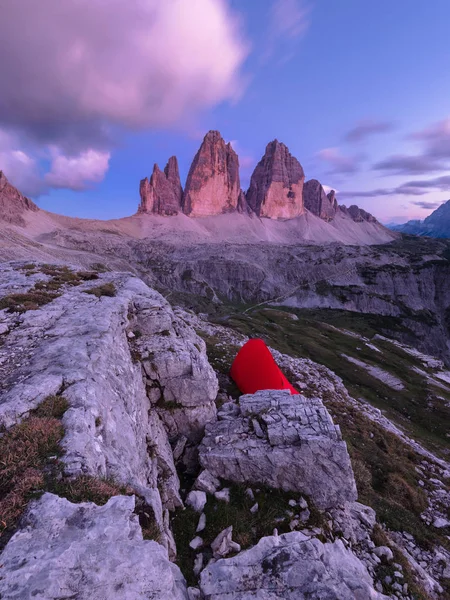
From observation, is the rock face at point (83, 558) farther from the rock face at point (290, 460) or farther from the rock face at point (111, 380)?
the rock face at point (290, 460)

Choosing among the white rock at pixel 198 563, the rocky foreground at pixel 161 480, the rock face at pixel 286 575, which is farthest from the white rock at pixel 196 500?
the rock face at pixel 286 575

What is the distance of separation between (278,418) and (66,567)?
1082cm

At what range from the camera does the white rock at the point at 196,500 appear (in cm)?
1114

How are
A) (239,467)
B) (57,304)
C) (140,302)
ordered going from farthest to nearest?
(140,302), (57,304), (239,467)

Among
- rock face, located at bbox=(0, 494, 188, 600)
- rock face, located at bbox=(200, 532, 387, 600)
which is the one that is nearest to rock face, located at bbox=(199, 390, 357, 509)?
rock face, located at bbox=(200, 532, 387, 600)

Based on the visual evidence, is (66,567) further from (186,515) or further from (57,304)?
(57,304)

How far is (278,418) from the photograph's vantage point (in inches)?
555

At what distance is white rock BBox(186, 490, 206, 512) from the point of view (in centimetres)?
1114

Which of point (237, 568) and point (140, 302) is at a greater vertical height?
point (140, 302)

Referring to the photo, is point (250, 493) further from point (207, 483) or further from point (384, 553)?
point (384, 553)

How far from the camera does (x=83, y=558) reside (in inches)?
196

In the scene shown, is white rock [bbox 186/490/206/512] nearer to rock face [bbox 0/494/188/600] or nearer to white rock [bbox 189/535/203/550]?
white rock [bbox 189/535/203/550]

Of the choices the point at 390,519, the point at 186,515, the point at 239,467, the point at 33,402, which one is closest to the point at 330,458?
the point at 239,467

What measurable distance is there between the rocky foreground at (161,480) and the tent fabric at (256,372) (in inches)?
129
